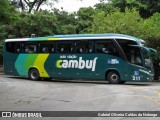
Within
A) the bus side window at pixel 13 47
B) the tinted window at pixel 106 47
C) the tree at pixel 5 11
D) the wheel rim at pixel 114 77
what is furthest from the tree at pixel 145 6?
the tree at pixel 5 11

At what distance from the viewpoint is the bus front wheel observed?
24.3 metres

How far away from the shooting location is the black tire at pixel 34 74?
2798 centimetres

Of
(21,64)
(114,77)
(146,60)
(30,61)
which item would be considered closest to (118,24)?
(30,61)

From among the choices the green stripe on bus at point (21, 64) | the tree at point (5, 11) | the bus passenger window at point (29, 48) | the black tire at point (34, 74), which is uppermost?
the tree at point (5, 11)

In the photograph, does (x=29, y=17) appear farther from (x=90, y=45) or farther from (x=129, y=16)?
(x=90, y=45)

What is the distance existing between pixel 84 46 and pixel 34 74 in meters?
5.06

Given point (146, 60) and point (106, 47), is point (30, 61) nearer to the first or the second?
point (106, 47)

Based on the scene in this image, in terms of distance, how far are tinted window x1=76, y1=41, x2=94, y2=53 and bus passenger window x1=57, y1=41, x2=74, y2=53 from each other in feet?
1.61

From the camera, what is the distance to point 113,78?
2444cm

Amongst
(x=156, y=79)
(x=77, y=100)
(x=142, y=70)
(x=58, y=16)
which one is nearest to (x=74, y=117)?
(x=77, y=100)

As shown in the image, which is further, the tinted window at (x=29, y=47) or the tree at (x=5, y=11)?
the tinted window at (x=29, y=47)

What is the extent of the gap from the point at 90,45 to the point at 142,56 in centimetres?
358

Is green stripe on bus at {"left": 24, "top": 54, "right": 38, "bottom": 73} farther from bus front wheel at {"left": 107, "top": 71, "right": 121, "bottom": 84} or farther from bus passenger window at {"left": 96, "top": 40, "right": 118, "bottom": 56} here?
bus front wheel at {"left": 107, "top": 71, "right": 121, "bottom": 84}

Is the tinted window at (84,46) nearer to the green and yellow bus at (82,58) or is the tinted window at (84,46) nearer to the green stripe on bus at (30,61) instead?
the green and yellow bus at (82,58)
